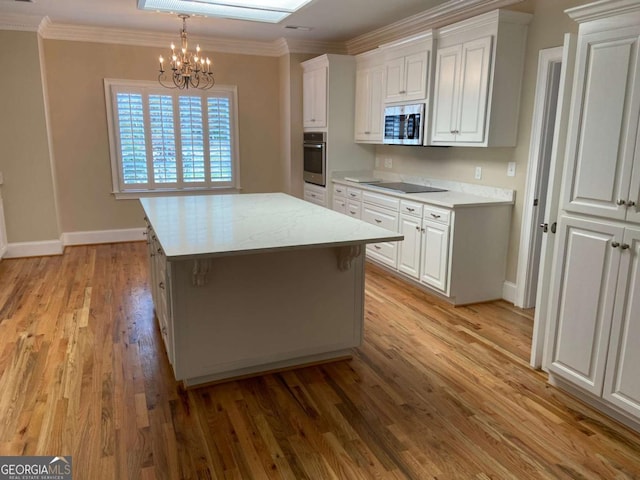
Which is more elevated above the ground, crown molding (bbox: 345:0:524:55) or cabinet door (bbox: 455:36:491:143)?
crown molding (bbox: 345:0:524:55)

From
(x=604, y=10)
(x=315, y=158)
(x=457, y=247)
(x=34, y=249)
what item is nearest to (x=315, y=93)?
(x=315, y=158)

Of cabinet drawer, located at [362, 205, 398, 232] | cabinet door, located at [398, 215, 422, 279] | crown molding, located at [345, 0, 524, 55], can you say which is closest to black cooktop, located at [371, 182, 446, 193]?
cabinet drawer, located at [362, 205, 398, 232]

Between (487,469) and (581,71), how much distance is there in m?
1.97

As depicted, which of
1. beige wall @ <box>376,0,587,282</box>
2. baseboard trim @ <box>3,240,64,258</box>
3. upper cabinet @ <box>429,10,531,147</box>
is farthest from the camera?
baseboard trim @ <box>3,240,64,258</box>

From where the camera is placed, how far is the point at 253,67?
6.41 m

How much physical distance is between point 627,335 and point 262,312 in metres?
1.86

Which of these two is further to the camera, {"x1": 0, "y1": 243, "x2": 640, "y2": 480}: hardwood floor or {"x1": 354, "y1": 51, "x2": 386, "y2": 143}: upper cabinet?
{"x1": 354, "y1": 51, "x2": 386, "y2": 143}: upper cabinet

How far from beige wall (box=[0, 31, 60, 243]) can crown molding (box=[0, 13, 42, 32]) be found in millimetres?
56

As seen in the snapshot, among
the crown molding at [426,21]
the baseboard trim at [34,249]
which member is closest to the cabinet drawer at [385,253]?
the crown molding at [426,21]

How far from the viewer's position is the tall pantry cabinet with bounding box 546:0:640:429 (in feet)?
7.19

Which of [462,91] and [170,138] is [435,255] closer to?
[462,91]

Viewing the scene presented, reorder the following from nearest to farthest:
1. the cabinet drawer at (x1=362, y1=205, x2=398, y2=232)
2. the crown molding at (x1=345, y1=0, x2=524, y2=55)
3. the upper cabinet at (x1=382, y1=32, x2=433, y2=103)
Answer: the crown molding at (x1=345, y1=0, x2=524, y2=55)
the upper cabinet at (x1=382, y1=32, x2=433, y2=103)
the cabinet drawer at (x1=362, y1=205, x2=398, y2=232)

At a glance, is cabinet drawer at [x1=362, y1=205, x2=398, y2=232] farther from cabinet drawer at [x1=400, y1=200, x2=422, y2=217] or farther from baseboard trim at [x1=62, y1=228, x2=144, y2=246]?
baseboard trim at [x1=62, y1=228, x2=144, y2=246]

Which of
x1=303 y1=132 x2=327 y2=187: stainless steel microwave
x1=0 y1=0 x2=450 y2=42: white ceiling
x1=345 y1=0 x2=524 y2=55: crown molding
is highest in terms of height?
x1=0 y1=0 x2=450 y2=42: white ceiling
